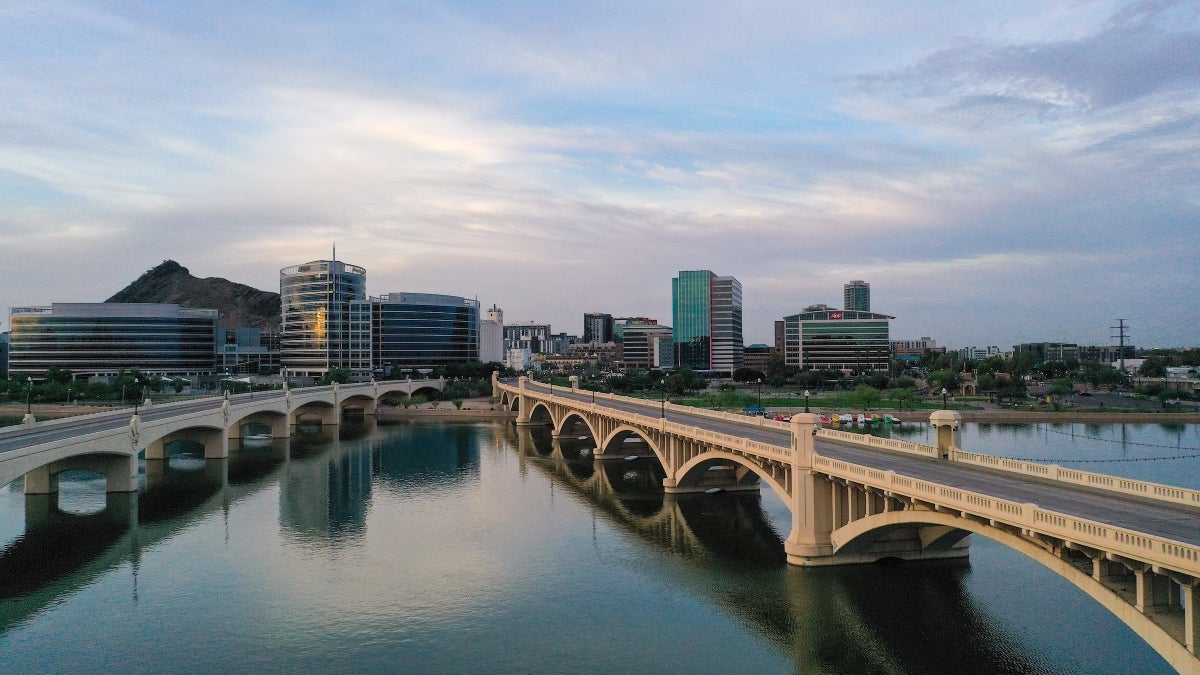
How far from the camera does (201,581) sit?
1513 inches

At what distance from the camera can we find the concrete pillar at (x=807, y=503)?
36.4 metres

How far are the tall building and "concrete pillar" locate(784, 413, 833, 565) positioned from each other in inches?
6319

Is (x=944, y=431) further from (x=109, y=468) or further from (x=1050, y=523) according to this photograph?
(x=109, y=468)

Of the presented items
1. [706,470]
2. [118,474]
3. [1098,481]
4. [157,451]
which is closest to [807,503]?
[1098,481]

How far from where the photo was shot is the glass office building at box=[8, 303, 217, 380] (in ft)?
548

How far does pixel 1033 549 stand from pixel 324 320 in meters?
180

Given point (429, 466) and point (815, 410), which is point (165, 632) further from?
point (815, 410)

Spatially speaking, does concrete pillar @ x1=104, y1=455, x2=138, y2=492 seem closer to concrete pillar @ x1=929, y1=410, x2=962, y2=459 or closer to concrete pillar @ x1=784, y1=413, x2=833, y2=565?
concrete pillar @ x1=784, y1=413, x2=833, y2=565

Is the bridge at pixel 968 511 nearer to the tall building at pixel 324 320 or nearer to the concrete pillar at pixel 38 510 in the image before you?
the concrete pillar at pixel 38 510

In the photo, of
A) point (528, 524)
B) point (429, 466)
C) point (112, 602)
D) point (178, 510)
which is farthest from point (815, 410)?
point (112, 602)

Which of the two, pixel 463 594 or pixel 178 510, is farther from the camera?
pixel 178 510

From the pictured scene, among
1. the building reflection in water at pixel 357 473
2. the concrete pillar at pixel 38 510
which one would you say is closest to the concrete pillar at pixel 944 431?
the building reflection in water at pixel 357 473

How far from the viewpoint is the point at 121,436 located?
184ft

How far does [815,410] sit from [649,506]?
70638mm
